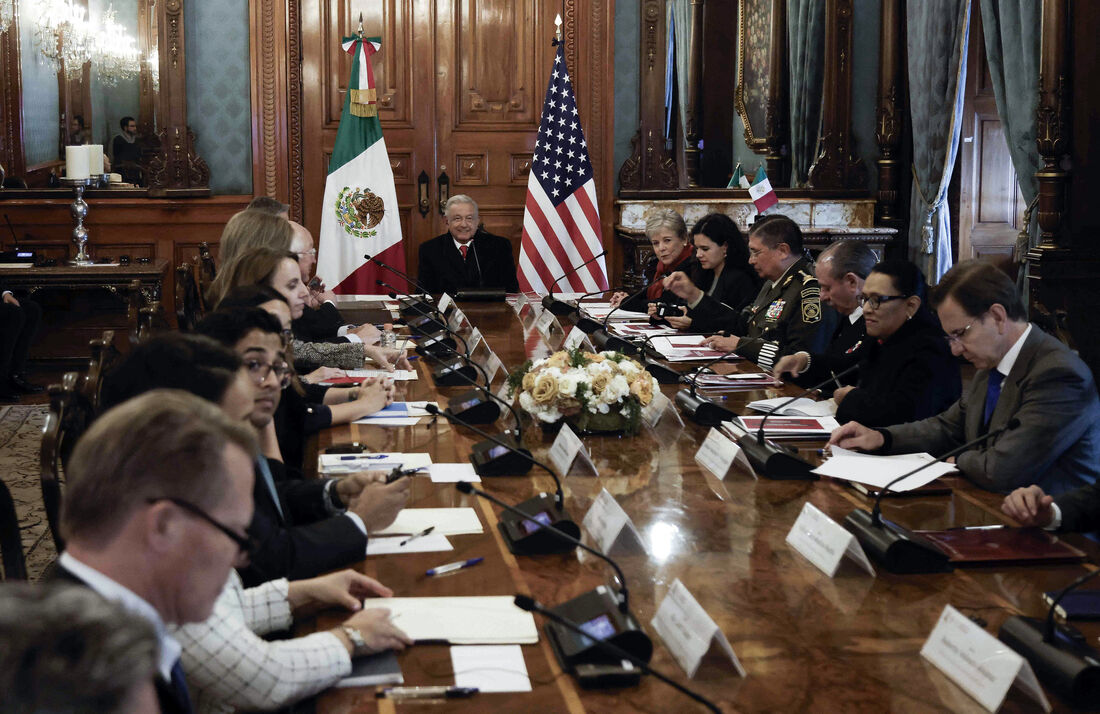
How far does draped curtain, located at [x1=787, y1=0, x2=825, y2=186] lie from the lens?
7789 millimetres

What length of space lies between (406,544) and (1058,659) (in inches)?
44.4

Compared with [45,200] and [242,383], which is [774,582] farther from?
[45,200]

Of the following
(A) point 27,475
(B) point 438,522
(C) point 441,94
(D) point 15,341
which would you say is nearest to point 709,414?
(B) point 438,522

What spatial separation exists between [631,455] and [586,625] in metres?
1.20

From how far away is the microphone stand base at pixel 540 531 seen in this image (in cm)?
208

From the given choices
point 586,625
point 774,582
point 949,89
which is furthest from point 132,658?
point 949,89

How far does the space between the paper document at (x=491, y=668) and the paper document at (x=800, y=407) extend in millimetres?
1782

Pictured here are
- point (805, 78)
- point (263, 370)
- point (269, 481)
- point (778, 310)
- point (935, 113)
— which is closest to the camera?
point (269, 481)

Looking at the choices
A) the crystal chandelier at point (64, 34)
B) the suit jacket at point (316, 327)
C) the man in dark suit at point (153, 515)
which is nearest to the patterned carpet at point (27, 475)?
the suit jacket at point (316, 327)

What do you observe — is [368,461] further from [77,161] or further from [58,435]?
[77,161]

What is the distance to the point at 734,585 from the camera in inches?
76.0

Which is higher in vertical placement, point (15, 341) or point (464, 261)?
point (464, 261)

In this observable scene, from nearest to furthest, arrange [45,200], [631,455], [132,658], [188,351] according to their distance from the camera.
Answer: [132,658]
[188,351]
[631,455]
[45,200]

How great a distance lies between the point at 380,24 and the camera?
7844mm
